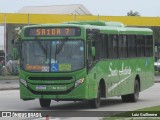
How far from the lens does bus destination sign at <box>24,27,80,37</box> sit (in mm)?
20938

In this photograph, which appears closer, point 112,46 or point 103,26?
point 103,26

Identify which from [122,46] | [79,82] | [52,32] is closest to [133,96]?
[122,46]

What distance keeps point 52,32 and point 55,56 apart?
798mm

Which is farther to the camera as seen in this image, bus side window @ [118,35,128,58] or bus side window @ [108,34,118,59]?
bus side window @ [118,35,128,58]

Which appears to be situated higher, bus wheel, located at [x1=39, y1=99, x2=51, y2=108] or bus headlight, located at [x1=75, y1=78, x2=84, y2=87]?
bus headlight, located at [x1=75, y1=78, x2=84, y2=87]

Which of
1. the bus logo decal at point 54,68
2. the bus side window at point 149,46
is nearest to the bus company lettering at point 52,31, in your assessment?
the bus logo decal at point 54,68

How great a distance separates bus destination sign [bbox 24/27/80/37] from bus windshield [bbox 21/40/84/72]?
0.23 meters

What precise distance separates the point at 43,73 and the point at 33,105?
8.54 feet

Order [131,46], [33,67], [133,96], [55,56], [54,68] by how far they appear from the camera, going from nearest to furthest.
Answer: [54,68]
[55,56]
[33,67]
[131,46]
[133,96]

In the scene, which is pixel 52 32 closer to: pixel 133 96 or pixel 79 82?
pixel 79 82

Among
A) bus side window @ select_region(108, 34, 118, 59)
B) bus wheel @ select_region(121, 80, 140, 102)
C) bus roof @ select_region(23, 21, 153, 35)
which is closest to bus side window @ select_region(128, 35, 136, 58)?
bus roof @ select_region(23, 21, 153, 35)

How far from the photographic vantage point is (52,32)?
21078 millimetres

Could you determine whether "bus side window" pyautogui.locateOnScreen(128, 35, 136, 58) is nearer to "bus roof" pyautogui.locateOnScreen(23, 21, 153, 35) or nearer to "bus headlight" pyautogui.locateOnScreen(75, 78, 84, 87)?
"bus roof" pyautogui.locateOnScreen(23, 21, 153, 35)

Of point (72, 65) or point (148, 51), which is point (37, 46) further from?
point (148, 51)
